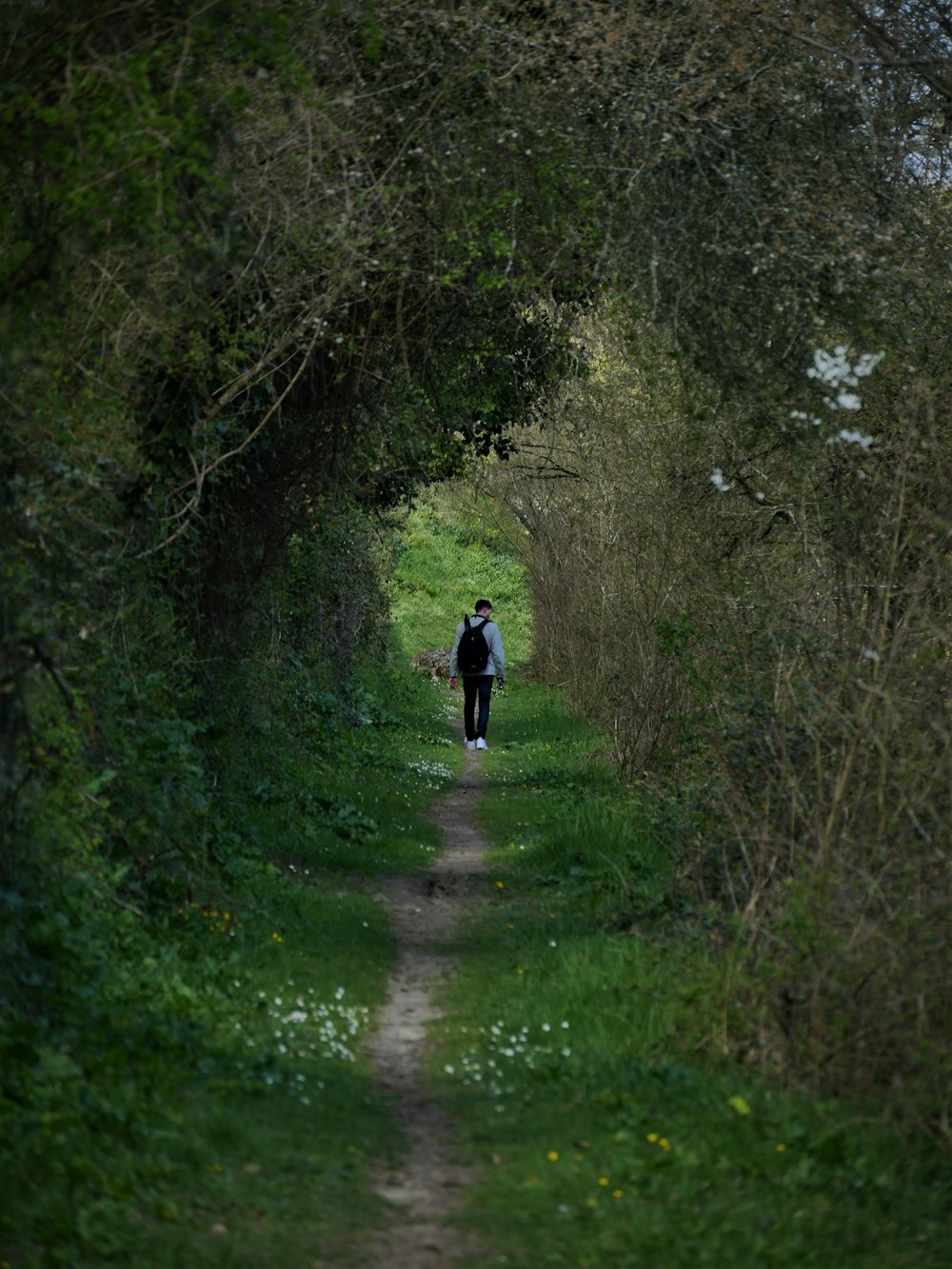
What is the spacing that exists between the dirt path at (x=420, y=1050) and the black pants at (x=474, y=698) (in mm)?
6848

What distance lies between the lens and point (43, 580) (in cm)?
902

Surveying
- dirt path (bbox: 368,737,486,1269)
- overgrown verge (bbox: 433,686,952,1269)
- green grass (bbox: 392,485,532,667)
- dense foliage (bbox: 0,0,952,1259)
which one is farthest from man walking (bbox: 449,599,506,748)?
green grass (bbox: 392,485,532,667)

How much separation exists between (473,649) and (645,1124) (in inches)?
653

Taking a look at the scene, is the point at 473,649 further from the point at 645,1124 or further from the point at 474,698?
the point at 645,1124

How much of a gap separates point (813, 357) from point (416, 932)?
4.99 m

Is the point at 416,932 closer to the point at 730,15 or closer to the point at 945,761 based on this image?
the point at 945,761

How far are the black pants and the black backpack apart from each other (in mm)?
308

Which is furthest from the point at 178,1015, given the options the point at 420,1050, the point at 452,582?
the point at 452,582

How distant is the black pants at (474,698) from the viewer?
79.6 feet

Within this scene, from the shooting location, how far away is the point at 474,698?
82.6 feet

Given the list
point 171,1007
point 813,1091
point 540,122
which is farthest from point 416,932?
point 540,122

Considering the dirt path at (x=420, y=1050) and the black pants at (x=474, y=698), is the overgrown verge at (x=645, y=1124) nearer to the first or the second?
the dirt path at (x=420, y=1050)

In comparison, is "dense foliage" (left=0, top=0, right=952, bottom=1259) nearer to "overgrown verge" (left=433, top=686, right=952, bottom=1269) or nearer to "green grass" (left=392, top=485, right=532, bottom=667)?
"overgrown verge" (left=433, top=686, right=952, bottom=1269)

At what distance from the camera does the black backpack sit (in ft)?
77.8
